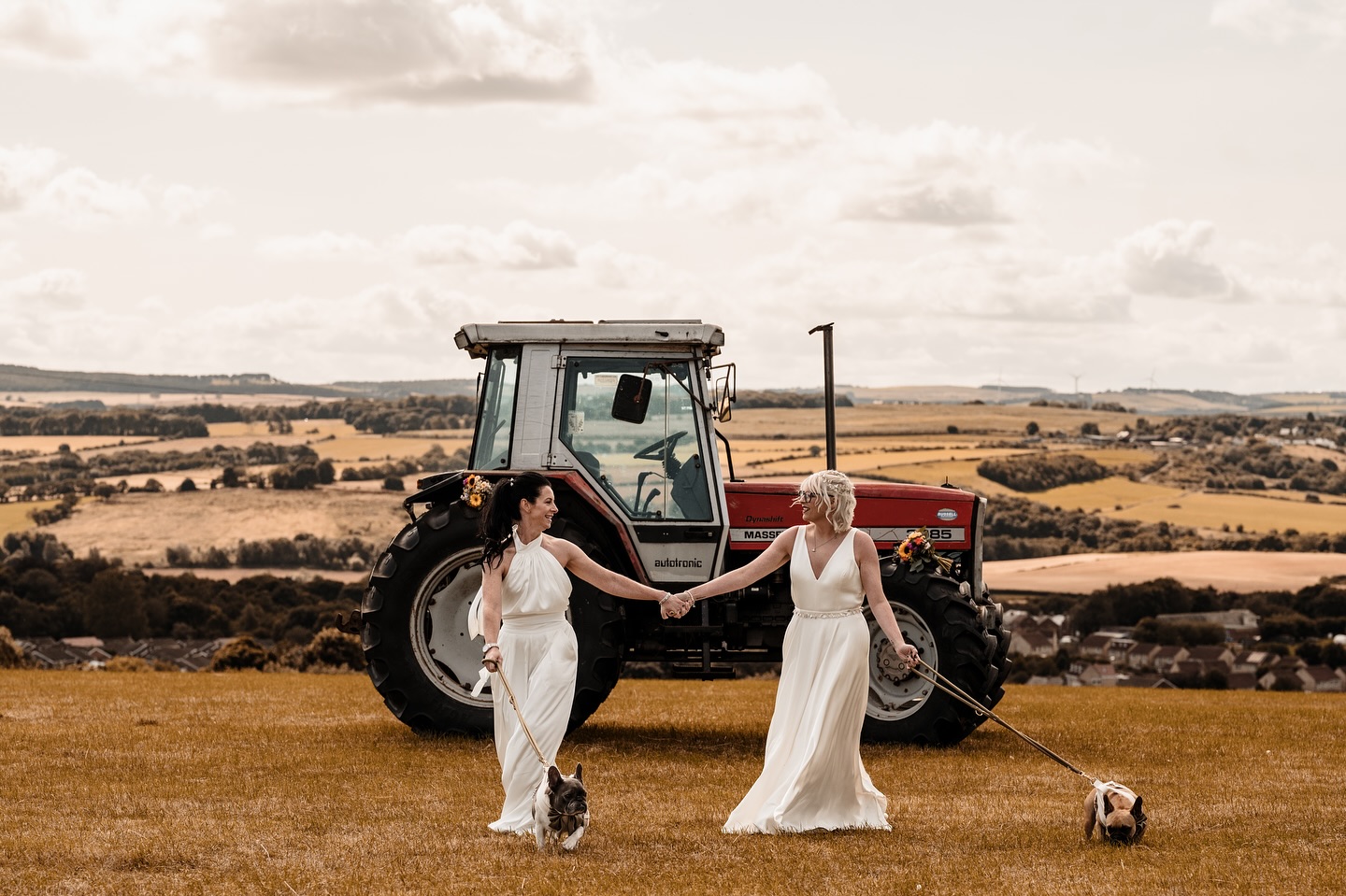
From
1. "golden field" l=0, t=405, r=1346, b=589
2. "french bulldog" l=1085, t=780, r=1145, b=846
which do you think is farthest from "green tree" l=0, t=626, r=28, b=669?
"golden field" l=0, t=405, r=1346, b=589

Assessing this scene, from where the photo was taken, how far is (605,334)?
1173 centimetres

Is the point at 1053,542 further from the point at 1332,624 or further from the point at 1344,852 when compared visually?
the point at 1344,852

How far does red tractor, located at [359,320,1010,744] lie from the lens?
37.3 ft

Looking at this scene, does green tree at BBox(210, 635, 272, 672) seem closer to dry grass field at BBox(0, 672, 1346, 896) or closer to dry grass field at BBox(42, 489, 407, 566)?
dry grass field at BBox(0, 672, 1346, 896)

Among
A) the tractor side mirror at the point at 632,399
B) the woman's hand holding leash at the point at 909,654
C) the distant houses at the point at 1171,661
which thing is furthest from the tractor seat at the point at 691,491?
the distant houses at the point at 1171,661

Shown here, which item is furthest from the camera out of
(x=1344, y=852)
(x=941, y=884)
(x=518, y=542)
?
(x=518, y=542)

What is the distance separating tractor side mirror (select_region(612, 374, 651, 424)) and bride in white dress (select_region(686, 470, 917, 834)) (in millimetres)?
3426

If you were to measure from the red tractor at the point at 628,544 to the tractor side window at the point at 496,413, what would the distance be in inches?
0.5

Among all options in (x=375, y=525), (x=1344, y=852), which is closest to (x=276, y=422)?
(x=375, y=525)

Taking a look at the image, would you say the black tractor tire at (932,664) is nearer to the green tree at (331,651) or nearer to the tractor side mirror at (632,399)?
the tractor side mirror at (632,399)

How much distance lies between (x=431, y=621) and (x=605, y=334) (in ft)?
8.04

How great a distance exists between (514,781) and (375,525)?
52.3 meters

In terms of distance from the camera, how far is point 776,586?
12.2 meters

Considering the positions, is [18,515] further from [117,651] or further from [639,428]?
[639,428]
